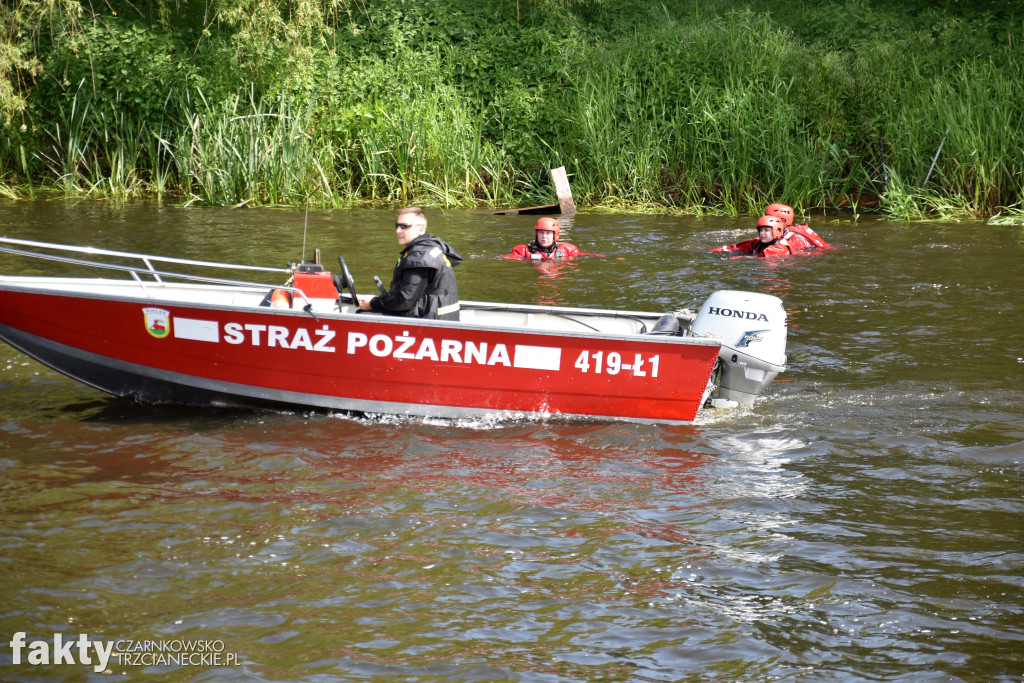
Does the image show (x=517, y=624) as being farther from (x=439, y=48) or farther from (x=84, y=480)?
(x=439, y=48)

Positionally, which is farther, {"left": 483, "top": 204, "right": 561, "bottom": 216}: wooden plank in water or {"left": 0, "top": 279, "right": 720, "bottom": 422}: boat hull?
{"left": 483, "top": 204, "right": 561, "bottom": 216}: wooden plank in water

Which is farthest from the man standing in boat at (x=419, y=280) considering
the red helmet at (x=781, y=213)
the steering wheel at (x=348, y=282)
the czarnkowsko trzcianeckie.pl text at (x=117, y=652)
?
the red helmet at (x=781, y=213)

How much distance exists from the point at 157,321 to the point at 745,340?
168 inches

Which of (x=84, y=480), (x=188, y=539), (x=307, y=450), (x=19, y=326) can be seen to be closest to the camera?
(x=188, y=539)

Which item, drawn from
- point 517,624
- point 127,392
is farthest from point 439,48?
point 517,624

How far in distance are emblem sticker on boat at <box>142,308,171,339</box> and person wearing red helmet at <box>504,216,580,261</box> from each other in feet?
21.2

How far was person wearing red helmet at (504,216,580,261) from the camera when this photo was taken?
12.9m

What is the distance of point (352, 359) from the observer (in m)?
7.28

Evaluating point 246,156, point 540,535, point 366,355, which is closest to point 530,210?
point 246,156

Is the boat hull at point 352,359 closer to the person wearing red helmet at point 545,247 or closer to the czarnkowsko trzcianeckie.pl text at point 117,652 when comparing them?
the czarnkowsko trzcianeckie.pl text at point 117,652

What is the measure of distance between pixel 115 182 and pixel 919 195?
44.6 ft

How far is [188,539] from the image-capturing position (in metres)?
5.31

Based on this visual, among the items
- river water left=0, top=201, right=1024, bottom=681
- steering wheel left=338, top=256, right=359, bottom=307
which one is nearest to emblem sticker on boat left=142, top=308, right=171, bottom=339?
river water left=0, top=201, right=1024, bottom=681

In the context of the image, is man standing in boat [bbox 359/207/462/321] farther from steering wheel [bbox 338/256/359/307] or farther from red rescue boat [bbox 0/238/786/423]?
red rescue boat [bbox 0/238/786/423]
